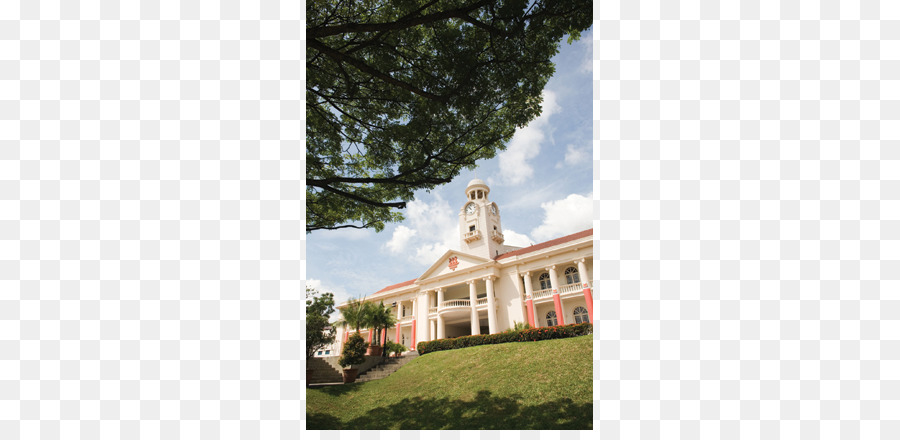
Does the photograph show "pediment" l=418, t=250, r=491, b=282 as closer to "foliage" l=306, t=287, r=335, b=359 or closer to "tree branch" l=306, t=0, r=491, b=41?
"foliage" l=306, t=287, r=335, b=359

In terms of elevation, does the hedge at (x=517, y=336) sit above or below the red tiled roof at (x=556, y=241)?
below

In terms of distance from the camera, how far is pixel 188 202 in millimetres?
2660

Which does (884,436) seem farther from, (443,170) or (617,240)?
(443,170)

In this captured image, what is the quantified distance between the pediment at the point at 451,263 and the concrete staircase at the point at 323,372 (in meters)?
12.4

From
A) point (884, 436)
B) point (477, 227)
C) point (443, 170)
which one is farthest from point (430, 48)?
point (477, 227)

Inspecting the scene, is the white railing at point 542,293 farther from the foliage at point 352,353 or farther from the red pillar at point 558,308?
the foliage at point 352,353

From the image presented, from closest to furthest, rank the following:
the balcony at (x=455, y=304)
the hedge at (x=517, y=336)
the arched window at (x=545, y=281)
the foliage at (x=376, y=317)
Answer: the hedge at (x=517, y=336) → the foliage at (x=376, y=317) → the arched window at (x=545, y=281) → the balcony at (x=455, y=304)

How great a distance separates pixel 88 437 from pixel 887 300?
17.8 ft

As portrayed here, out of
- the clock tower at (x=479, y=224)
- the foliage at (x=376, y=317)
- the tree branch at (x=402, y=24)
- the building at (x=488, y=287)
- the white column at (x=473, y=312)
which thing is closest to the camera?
the tree branch at (x=402, y=24)

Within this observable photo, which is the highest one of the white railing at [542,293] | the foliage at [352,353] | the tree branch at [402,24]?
the tree branch at [402,24]

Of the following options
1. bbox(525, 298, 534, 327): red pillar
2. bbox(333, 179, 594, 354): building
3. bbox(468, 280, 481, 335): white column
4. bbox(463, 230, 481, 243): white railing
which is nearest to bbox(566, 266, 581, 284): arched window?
bbox(333, 179, 594, 354): building

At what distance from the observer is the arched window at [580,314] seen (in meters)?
19.0

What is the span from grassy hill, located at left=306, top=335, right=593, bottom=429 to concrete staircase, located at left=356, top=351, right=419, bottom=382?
1.41m

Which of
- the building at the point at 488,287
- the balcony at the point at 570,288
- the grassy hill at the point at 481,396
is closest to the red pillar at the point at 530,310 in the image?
the building at the point at 488,287
